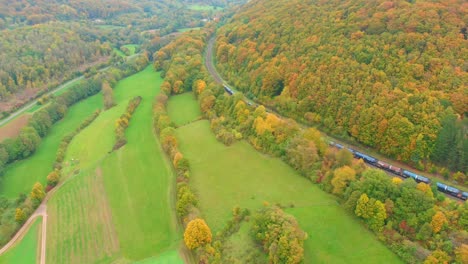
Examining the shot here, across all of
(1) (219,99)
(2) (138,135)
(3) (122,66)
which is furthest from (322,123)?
(3) (122,66)

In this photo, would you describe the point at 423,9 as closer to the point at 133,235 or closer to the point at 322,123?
the point at 322,123

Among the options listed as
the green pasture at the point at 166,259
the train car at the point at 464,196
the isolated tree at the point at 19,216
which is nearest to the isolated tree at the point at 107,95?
the isolated tree at the point at 19,216

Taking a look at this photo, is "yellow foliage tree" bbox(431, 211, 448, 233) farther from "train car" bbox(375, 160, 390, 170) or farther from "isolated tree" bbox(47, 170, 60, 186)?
"isolated tree" bbox(47, 170, 60, 186)

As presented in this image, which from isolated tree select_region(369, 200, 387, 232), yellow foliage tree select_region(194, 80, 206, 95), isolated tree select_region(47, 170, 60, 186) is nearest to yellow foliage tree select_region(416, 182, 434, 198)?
isolated tree select_region(369, 200, 387, 232)

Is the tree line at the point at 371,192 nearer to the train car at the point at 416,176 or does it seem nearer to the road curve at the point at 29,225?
the train car at the point at 416,176

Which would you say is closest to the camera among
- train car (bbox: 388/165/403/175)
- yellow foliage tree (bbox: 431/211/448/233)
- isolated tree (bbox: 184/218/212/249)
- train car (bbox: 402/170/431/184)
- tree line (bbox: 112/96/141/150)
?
yellow foliage tree (bbox: 431/211/448/233)

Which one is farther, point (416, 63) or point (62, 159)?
point (62, 159)
